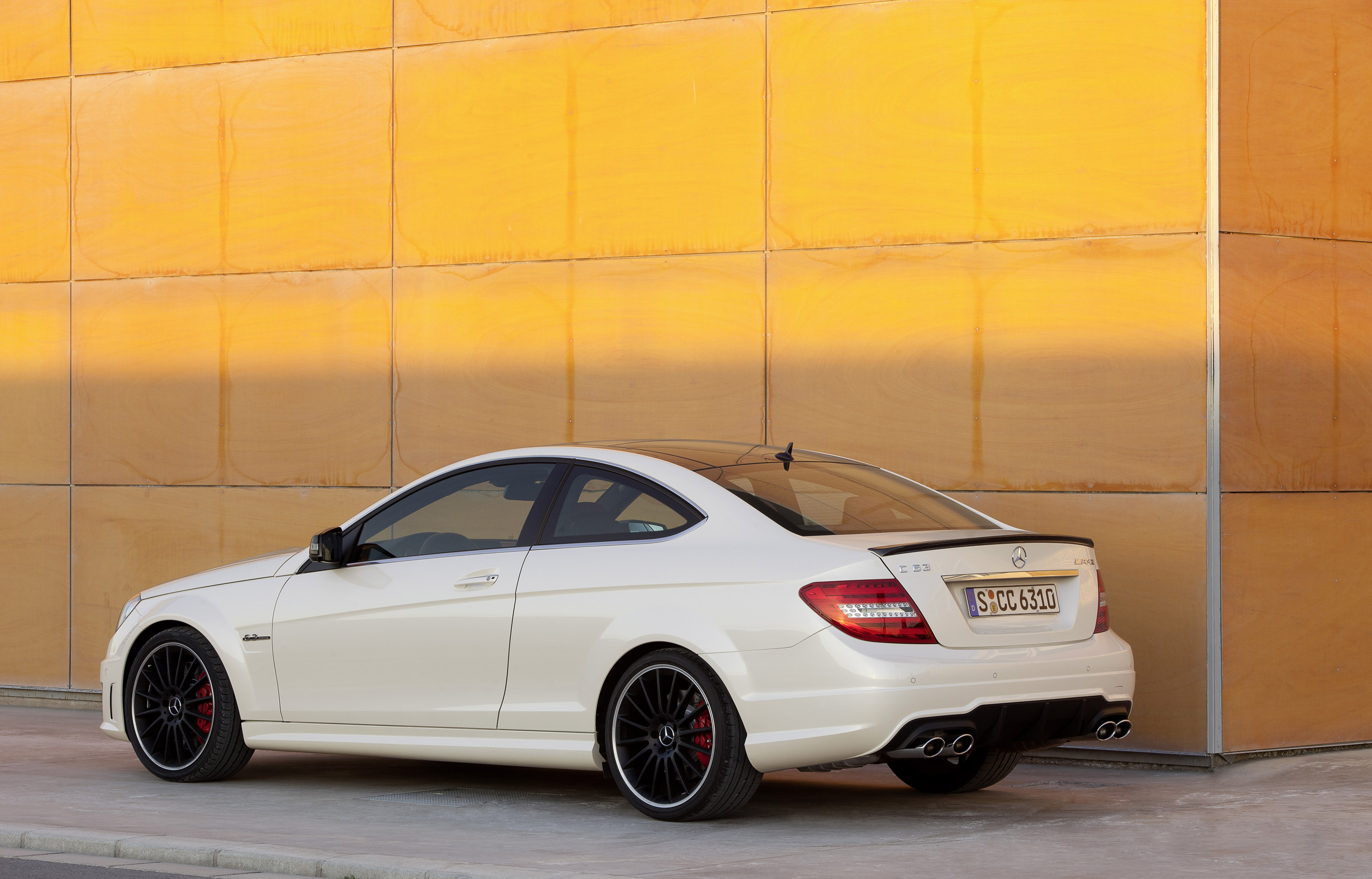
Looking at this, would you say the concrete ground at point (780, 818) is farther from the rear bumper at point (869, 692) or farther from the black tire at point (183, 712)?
the rear bumper at point (869, 692)

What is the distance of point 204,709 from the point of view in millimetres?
8477

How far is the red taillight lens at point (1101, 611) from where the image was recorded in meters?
7.15

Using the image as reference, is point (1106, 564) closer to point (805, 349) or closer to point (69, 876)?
point (805, 349)

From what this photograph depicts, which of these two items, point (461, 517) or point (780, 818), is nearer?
point (780, 818)

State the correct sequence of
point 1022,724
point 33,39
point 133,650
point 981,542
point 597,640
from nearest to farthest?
1. point 1022,724
2. point 981,542
3. point 597,640
4. point 133,650
5. point 33,39

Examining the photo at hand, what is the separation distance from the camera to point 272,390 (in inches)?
461

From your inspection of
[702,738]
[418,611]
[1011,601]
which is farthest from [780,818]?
[418,611]

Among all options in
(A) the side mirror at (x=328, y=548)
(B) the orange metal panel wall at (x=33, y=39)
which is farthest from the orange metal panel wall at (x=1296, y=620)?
(B) the orange metal panel wall at (x=33, y=39)

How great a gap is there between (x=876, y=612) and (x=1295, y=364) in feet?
12.9

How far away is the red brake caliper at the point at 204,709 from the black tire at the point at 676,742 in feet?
7.48

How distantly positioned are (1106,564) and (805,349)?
213 centimetres

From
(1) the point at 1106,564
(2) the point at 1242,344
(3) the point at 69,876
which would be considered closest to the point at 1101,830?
(1) the point at 1106,564

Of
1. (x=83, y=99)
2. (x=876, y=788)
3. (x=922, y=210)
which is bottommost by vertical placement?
(x=876, y=788)

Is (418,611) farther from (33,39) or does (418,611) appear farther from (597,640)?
(33,39)
